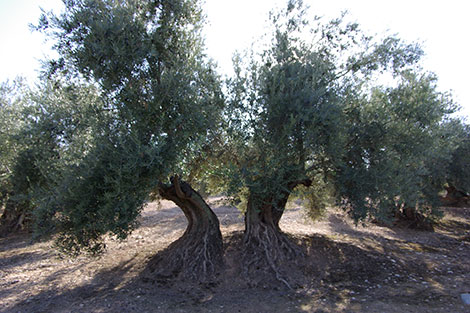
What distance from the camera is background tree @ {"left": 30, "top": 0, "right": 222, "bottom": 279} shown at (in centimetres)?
670

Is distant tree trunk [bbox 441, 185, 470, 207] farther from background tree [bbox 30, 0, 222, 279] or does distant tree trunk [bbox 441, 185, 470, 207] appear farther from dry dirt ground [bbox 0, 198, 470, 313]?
background tree [bbox 30, 0, 222, 279]

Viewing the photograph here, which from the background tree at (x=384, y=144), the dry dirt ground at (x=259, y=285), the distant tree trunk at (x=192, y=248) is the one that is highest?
the background tree at (x=384, y=144)

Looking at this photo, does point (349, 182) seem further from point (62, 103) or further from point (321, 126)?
point (62, 103)

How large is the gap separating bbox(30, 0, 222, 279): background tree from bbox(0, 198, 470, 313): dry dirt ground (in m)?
A: 1.28

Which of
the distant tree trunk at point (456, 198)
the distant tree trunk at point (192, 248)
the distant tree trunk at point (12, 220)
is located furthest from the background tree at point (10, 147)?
the distant tree trunk at point (456, 198)

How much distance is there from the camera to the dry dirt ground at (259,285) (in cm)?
725

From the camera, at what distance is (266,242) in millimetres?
9617

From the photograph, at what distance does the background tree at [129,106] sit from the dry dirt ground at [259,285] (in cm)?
128

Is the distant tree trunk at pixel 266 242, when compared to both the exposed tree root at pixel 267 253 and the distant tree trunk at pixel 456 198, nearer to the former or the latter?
the exposed tree root at pixel 267 253

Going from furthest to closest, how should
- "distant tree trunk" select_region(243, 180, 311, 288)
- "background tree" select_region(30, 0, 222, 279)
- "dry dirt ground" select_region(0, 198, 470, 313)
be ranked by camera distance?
"distant tree trunk" select_region(243, 180, 311, 288) → "dry dirt ground" select_region(0, 198, 470, 313) → "background tree" select_region(30, 0, 222, 279)

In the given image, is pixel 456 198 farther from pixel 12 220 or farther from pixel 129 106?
pixel 12 220

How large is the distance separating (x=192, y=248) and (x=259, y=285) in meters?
2.34

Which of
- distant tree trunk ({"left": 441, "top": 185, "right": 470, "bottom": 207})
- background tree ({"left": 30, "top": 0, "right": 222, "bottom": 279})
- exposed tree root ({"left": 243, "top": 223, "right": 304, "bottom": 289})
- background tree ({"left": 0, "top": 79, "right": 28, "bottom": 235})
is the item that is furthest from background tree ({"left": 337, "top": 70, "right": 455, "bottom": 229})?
distant tree trunk ({"left": 441, "top": 185, "right": 470, "bottom": 207})

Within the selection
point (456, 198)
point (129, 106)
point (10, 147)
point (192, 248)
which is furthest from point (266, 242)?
point (456, 198)
